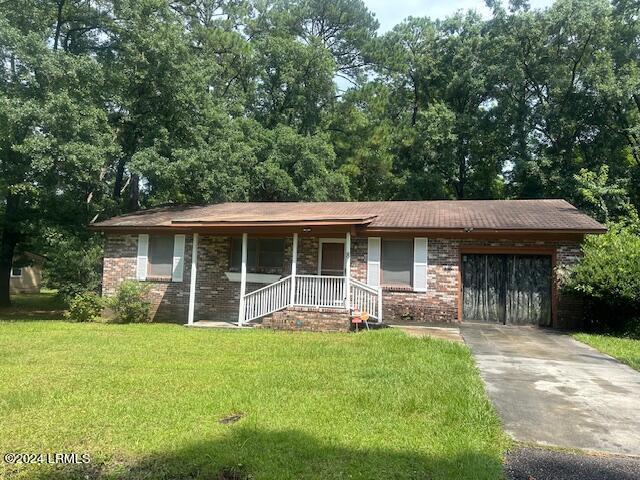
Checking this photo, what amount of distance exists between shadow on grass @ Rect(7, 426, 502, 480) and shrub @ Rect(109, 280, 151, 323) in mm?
10048

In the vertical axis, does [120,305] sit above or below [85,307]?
above

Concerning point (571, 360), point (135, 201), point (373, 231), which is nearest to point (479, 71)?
point (373, 231)

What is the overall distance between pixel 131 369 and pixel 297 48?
20821 millimetres

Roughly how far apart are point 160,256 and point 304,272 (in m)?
4.79

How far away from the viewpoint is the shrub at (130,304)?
42.5ft

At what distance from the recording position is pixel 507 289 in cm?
1242

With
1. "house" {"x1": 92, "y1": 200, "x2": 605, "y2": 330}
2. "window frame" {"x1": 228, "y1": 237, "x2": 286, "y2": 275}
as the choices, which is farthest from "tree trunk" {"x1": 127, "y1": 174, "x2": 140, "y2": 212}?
"window frame" {"x1": 228, "y1": 237, "x2": 286, "y2": 275}

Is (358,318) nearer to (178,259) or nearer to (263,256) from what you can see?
(263,256)

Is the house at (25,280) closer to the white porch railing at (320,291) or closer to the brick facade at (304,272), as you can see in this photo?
the brick facade at (304,272)

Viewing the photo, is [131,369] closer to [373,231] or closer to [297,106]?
[373,231]

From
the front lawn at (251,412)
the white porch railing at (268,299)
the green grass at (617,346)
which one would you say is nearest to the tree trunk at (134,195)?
the white porch railing at (268,299)

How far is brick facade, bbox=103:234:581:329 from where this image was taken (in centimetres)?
1221

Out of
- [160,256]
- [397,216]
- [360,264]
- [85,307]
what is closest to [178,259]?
[160,256]

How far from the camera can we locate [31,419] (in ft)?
14.6
